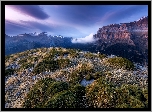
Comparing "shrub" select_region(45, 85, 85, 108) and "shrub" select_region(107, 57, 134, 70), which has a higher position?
"shrub" select_region(107, 57, 134, 70)

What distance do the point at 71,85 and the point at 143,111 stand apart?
3678 millimetres

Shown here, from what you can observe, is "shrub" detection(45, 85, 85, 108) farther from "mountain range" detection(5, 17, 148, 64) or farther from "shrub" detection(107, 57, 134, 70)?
"shrub" detection(107, 57, 134, 70)

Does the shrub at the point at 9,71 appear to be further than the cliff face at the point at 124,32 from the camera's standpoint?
Yes

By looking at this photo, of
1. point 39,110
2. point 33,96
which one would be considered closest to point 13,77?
point 33,96

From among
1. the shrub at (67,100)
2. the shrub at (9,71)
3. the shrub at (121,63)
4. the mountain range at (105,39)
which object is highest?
the mountain range at (105,39)

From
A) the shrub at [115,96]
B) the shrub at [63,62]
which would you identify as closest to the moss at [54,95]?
the shrub at [115,96]

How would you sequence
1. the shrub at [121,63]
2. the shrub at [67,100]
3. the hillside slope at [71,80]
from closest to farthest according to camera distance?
the shrub at [67,100] < the hillside slope at [71,80] < the shrub at [121,63]

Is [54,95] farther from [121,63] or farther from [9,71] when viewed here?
[121,63]

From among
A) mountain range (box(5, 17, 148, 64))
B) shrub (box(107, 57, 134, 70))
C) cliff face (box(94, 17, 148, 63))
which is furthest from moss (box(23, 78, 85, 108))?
shrub (box(107, 57, 134, 70))

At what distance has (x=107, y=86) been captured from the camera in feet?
38.9

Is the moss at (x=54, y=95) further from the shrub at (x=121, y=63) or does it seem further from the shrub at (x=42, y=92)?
the shrub at (x=121, y=63)

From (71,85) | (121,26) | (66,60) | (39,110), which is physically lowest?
(39,110)

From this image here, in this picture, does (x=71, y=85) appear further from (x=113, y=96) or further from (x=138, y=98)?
(x=138, y=98)

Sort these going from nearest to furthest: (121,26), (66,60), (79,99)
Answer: (79,99)
(121,26)
(66,60)
